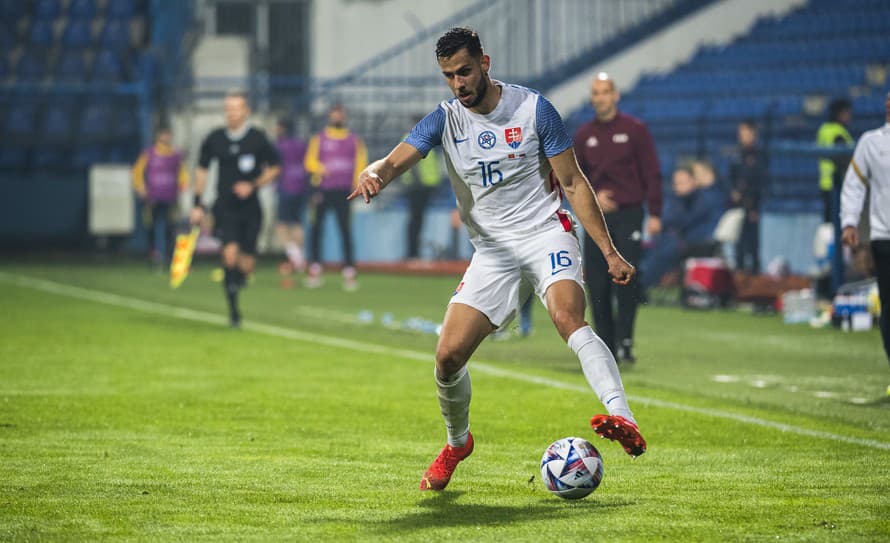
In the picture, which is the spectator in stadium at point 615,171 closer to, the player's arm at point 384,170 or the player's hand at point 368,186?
the player's arm at point 384,170

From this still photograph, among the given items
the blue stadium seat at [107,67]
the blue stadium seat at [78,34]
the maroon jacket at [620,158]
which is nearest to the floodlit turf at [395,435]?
the maroon jacket at [620,158]

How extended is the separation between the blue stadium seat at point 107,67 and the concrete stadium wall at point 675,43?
9.57 m

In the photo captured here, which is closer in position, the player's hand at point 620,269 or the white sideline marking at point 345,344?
the player's hand at point 620,269

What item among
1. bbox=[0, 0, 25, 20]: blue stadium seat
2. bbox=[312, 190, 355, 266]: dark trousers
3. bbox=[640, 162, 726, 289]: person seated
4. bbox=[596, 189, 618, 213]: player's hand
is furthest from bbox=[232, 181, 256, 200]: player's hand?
bbox=[0, 0, 25, 20]: blue stadium seat

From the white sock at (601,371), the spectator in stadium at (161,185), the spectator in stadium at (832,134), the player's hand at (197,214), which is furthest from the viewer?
the spectator in stadium at (161,185)

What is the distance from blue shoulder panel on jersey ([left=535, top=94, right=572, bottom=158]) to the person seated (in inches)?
482

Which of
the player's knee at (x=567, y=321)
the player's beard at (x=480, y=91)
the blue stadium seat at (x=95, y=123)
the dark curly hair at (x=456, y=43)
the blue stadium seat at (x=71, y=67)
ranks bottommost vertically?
the player's knee at (x=567, y=321)

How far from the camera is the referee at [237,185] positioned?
1587 cm

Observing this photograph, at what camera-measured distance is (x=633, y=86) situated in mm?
29562

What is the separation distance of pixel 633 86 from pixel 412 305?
11745mm

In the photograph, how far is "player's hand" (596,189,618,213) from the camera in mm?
12039

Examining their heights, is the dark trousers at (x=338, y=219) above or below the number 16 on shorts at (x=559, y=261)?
below

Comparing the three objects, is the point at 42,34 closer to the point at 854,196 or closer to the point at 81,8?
the point at 81,8

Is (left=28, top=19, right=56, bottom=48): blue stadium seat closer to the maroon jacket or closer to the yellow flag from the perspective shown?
the yellow flag
